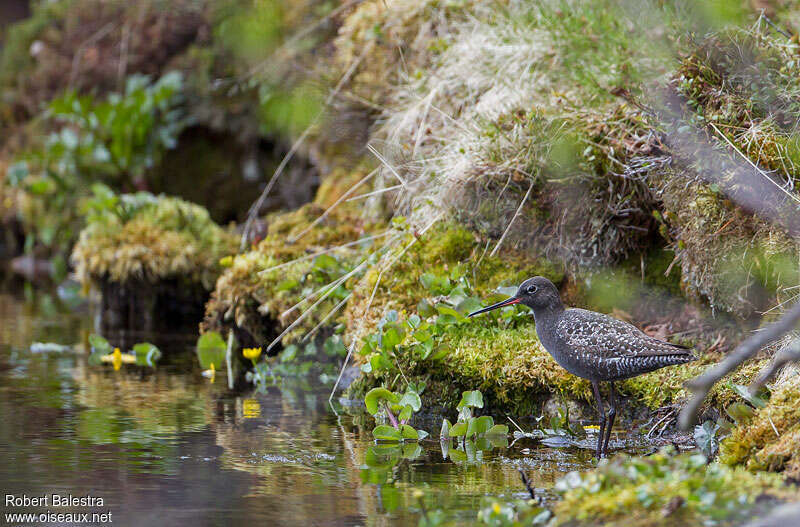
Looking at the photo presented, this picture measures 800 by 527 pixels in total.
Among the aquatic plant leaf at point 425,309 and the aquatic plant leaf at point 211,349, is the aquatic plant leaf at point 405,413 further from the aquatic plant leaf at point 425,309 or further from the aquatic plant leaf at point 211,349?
the aquatic plant leaf at point 211,349

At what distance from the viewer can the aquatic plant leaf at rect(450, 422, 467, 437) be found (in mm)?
5078

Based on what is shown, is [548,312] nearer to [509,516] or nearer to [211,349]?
[509,516]

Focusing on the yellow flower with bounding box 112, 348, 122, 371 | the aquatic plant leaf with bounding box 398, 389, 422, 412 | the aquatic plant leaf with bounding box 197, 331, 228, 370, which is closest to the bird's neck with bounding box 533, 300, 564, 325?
the aquatic plant leaf with bounding box 398, 389, 422, 412

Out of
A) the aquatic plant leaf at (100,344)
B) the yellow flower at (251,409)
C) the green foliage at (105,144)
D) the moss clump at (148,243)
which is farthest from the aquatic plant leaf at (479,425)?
the green foliage at (105,144)

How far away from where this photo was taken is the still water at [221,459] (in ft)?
12.9

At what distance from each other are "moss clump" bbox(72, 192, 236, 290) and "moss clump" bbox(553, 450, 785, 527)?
21.1 ft

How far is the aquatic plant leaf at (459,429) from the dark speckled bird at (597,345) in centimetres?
59

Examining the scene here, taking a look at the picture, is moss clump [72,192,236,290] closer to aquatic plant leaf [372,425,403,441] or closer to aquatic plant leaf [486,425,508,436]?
aquatic plant leaf [372,425,403,441]

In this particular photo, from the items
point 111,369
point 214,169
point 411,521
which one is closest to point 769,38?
point 411,521

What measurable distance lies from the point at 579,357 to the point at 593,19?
7.57 ft

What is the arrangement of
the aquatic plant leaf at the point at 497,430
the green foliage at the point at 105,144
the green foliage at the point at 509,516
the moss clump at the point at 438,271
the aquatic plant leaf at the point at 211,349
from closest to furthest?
the green foliage at the point at 509,516
the aquatic plant leaf at the point at 497,430
the moss clump at the point at 438,271
the aquatic plant leaf at the point at 211,349
the green foliage at the point at 105,144

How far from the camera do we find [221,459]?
15.5 feet

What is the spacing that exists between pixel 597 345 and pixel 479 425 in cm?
78

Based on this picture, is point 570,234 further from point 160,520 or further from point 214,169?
point 214,169
